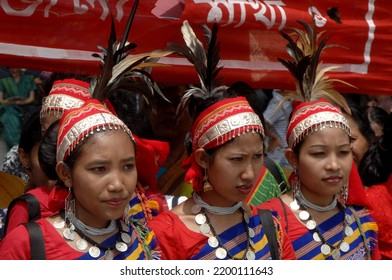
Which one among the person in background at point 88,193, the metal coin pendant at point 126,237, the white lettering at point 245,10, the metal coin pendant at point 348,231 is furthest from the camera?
the white lettering at point 245,10

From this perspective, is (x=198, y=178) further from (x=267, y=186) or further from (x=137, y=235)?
(x=267, y=186)

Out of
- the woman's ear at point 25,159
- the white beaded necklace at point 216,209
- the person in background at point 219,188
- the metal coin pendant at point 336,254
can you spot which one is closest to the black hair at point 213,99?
the person in background at point 219,188

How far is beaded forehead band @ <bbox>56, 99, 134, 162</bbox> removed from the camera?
361 centimetres

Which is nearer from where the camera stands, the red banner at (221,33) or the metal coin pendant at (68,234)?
the metal coin pendant at (68,234)

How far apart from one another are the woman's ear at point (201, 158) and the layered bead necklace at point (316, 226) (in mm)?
721

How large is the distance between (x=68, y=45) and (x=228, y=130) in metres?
1.15

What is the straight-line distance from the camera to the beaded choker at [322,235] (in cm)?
454

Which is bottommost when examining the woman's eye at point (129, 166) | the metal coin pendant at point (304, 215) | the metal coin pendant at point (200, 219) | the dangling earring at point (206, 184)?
the metal coin pendant at point (304, 215)

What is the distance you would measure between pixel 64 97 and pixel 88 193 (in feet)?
3.21

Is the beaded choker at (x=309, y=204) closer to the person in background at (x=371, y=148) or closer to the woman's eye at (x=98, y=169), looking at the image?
the person in background at (x=371, y=148)

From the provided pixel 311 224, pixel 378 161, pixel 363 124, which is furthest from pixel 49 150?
pixel 378 161

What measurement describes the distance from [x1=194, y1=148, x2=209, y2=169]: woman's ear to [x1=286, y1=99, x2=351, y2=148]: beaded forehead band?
675mm

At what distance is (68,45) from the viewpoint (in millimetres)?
4668
